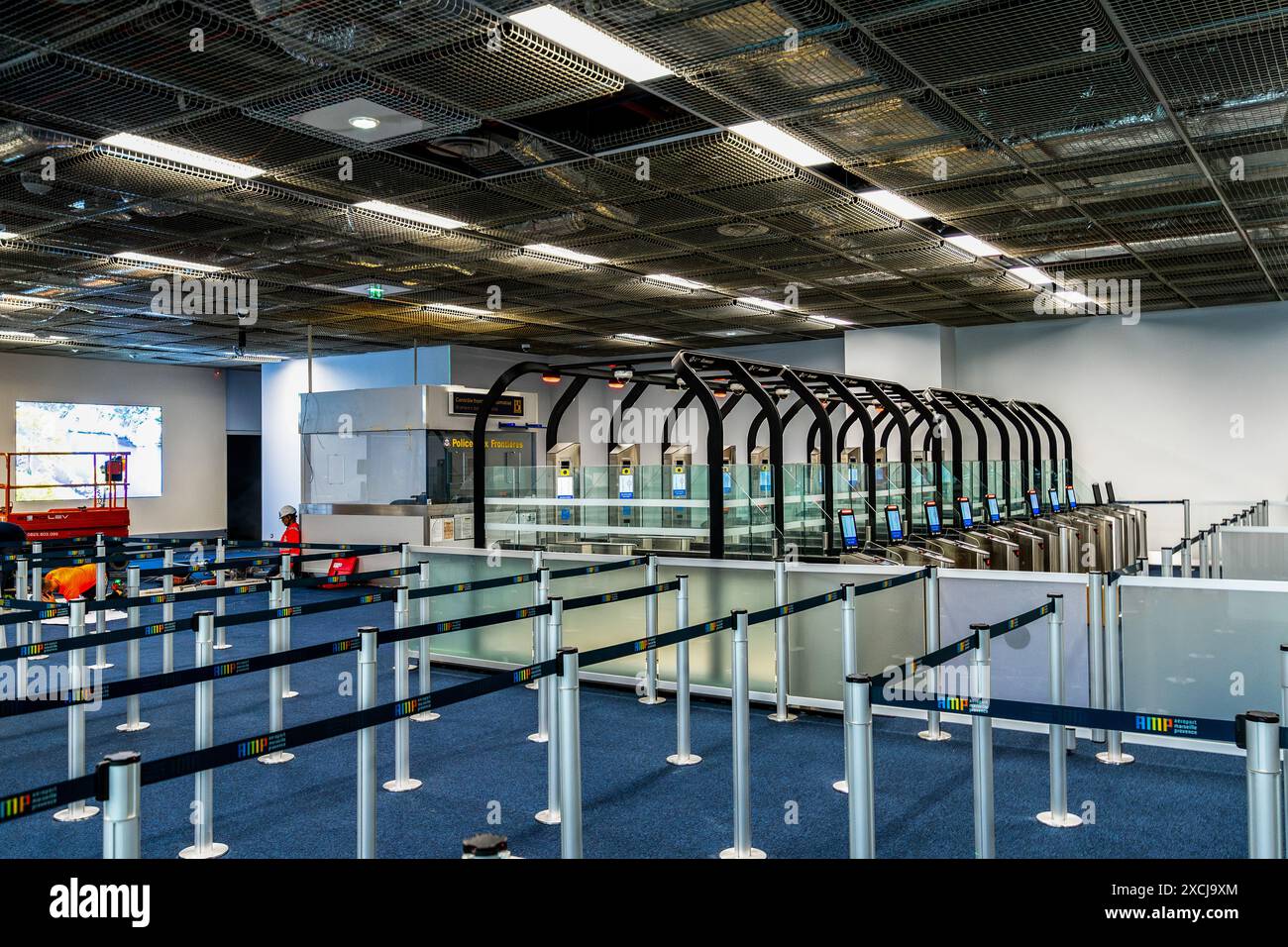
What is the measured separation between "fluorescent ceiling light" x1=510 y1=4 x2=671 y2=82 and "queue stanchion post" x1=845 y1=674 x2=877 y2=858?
10.5 ft

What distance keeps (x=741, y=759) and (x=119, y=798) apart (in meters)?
2.26

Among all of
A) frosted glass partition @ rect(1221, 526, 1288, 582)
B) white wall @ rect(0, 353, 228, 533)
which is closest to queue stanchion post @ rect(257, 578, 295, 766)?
frosted glass partition @ rect(1221, 526, 1288, 582)

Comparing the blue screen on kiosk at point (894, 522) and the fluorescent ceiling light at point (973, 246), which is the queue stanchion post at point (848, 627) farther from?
the fluorescent ceiling light at point (973, 246)

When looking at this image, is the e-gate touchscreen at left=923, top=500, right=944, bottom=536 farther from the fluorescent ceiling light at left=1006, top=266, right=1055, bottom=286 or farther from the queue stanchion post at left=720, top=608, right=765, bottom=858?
the queue stanchion post at left=720, top=608, right=765, bottom=858

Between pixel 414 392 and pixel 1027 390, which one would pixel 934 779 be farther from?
pixel 1027 390

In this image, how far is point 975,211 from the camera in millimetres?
7793

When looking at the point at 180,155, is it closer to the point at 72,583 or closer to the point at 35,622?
the point at 35,622

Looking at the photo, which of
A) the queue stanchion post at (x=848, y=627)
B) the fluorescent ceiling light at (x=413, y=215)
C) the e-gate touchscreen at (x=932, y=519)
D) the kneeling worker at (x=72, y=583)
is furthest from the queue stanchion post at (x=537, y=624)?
the kneeling worker at (x=72, y=583)

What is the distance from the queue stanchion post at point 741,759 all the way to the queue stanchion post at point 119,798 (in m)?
2.15

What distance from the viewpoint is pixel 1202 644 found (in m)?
4.85

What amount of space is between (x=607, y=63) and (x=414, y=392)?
7.13 m

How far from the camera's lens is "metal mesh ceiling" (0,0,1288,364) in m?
4.47
